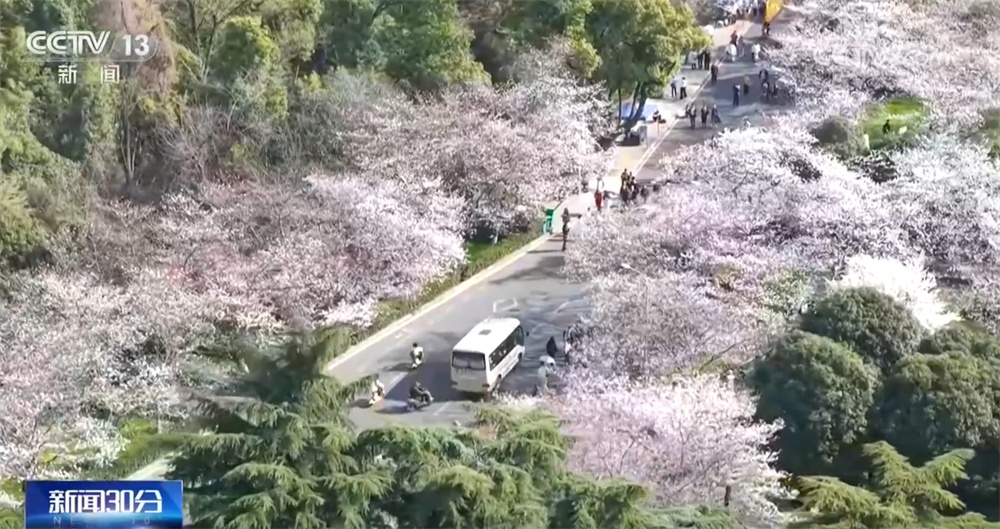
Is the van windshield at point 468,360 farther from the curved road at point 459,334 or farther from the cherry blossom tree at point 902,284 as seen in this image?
the cherry blossom tree at point 902,284

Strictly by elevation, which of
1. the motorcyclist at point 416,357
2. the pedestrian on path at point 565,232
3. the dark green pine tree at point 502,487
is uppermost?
the dark green pine tree at point 502,487

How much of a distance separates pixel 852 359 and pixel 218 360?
883 cm

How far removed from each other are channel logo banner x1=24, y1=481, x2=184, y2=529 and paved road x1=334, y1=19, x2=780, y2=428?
13.1 ft

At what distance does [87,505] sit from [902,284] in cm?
1076

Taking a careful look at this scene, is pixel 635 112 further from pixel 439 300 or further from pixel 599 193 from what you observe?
pixel 439 300

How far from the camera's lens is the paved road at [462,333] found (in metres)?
18.1

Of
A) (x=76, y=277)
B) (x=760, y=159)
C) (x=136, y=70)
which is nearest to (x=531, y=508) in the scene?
(x=76, y=277)

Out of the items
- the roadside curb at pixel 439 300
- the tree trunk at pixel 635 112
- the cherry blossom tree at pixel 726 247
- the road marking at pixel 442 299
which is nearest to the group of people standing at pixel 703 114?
the tree trunk at pixel 635 112

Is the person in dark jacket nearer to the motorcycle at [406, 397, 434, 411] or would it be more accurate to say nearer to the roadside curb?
the motorcycle at [406, 397, 434, 411]

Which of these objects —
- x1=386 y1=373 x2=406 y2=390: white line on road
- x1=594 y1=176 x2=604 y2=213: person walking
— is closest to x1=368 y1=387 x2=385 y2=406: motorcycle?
x1=386 y1=373 x2=406 y2=390: white line on road

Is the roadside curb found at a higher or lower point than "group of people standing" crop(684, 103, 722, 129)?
lower

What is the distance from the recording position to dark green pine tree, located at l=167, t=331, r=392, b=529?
11.6 metres

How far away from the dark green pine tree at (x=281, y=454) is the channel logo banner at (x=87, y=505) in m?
1.02

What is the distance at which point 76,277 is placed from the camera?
19.0 metres
